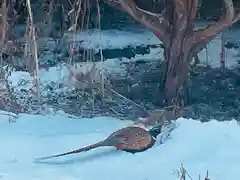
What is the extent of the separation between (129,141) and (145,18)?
73.7 inches

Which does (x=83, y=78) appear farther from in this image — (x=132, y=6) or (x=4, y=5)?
(x=4, y=5)

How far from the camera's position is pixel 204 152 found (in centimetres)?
424

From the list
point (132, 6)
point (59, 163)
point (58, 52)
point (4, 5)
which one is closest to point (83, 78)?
point (132, 6)

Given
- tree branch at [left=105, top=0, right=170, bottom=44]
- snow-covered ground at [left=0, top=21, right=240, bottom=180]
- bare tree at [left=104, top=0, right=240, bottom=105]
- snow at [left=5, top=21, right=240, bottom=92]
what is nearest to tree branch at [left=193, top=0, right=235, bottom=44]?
bare tree at [left=104, top=0, right=240, bottom=105]

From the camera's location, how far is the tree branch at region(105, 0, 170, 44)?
5.89 meters

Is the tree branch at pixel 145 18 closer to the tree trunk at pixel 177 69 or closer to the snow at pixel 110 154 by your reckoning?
the tree trunk at pixel 177 69

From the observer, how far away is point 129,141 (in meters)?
4.32

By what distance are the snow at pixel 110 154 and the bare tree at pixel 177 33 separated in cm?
135

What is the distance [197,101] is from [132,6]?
3.22ft

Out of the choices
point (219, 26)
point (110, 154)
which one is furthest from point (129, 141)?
point (219, 26)

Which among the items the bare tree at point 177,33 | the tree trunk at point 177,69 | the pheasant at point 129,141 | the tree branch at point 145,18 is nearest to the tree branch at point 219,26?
the bare tree at point 177,33

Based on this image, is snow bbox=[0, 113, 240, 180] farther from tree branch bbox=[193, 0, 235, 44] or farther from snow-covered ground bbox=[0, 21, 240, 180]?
tree branch bbox=[193, 0, 235, 44]

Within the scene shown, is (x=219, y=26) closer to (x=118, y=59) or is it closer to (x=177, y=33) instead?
(x=177, y=33)

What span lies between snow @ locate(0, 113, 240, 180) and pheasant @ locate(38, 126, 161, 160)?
0.03 m
